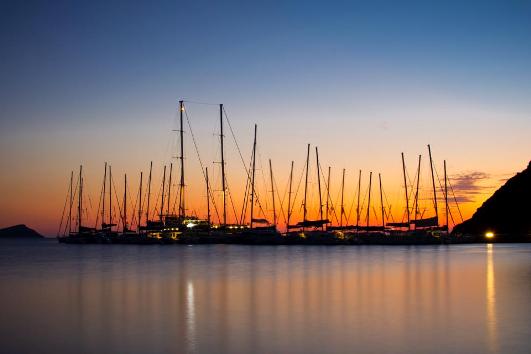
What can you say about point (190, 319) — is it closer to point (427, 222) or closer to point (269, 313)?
point (269, 313)

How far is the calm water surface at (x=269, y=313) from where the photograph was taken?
64.1 ft

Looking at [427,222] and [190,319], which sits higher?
[427,222]

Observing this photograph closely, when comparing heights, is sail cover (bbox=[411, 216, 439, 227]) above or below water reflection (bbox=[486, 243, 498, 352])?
above

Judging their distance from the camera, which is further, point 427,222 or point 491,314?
point 427,222

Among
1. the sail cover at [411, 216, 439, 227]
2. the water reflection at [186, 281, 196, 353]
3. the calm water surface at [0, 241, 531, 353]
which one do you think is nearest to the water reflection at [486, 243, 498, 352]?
the calm water surface at [0, 241, 531, 353]

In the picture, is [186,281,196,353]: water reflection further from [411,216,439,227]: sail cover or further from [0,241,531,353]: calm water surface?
[411,216,439,227]: sail cover

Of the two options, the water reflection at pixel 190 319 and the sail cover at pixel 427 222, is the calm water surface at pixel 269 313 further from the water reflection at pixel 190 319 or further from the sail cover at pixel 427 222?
the sail cover at pixel 427 222

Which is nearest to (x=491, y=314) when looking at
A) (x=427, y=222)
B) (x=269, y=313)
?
(x=269, y=313)

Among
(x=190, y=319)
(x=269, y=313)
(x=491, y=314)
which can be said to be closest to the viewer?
(x=190, y=319)

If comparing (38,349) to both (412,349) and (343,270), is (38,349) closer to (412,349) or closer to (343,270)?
(412,349)

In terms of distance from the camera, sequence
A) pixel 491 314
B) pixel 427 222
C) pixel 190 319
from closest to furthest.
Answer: pixel 190 319 → pixel 491 314 → pixel 427 222

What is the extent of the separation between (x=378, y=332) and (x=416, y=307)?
715 cm

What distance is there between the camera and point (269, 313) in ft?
85.9

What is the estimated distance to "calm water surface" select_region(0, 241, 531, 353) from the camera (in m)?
19.5
